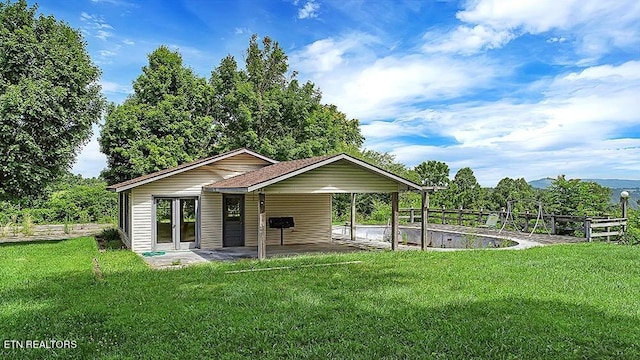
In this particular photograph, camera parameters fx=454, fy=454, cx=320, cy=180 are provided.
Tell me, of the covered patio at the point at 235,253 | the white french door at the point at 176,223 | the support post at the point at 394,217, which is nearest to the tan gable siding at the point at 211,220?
the white french door at the point at 176,223

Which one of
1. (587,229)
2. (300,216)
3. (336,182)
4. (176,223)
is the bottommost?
(587,229)

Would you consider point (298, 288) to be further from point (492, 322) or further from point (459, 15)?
point (459, 15)

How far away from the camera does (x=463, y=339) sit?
4.98 m

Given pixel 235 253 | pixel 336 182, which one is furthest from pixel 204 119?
pixel 336 182

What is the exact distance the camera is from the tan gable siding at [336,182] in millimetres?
11421

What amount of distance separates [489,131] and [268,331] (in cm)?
2032

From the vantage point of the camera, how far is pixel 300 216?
1574 cm

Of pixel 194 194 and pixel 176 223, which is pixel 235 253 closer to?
pixel 176 223

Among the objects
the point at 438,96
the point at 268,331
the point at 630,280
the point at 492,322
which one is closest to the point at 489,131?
the point at 438,96

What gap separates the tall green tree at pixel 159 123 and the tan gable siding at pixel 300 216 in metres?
9.41

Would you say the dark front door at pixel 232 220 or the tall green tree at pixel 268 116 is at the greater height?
the tall green tree at pixel 268 116

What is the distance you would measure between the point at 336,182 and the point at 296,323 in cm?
669

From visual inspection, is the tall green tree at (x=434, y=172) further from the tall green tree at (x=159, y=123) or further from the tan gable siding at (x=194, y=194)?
the tan gable siding at (x=194, y=194)

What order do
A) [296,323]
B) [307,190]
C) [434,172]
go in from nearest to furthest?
[296,323] → [307,190] → [434,172]
